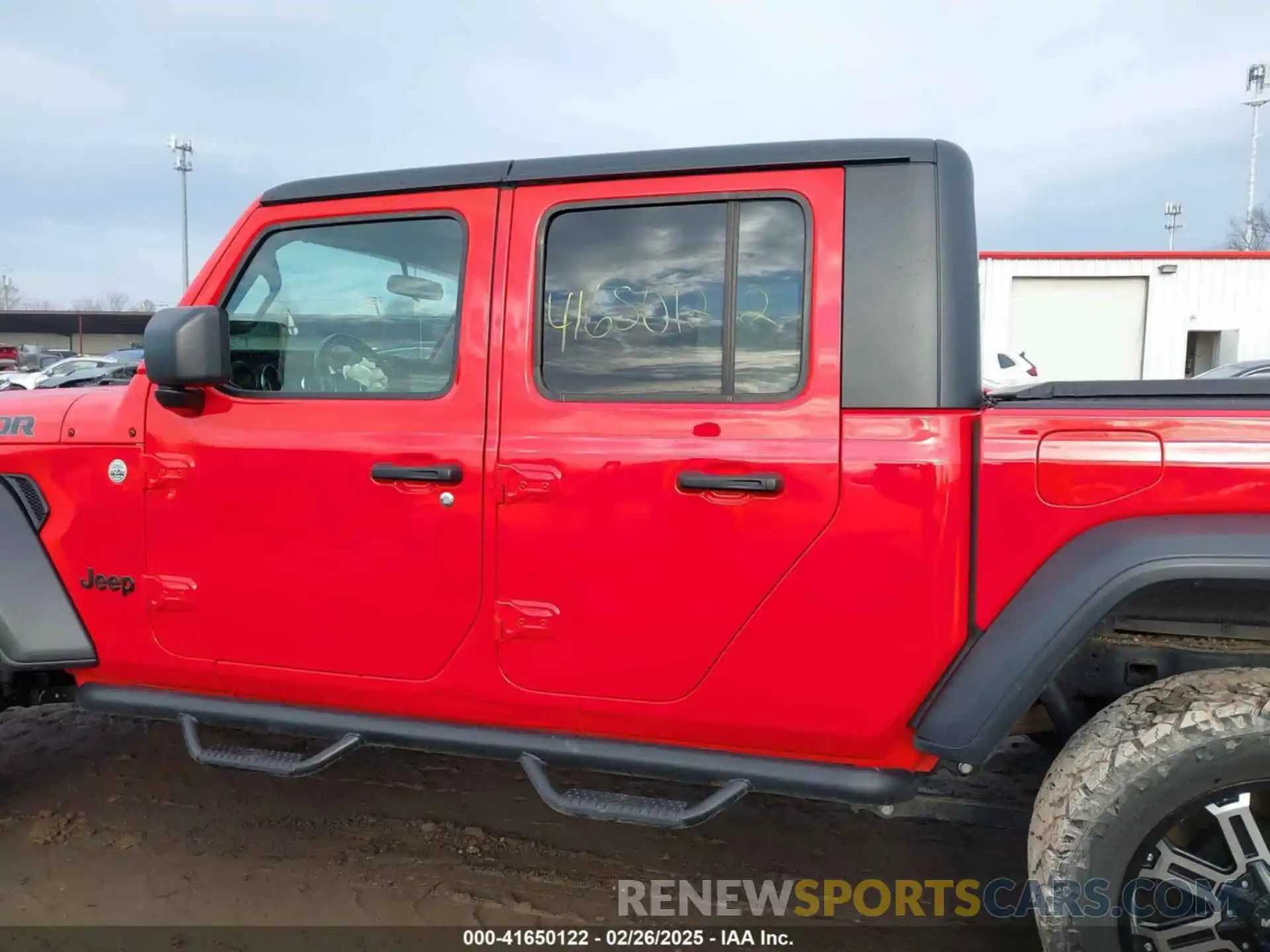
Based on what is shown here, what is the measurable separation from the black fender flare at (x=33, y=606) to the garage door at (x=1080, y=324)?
61.2 ft

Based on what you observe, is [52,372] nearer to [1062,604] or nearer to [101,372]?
[101,372]

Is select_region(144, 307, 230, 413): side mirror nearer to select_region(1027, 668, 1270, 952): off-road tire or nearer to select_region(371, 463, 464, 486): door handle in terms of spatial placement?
select_region(371, 463, 464, 486): door handle

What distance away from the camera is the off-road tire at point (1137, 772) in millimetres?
1741

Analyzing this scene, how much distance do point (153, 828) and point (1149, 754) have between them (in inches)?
119

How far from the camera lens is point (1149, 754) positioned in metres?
1.78

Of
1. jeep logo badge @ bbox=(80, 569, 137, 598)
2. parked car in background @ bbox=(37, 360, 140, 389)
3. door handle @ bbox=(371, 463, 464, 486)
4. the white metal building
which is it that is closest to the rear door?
door handle @ bbox=(371, 463, 464, 486)

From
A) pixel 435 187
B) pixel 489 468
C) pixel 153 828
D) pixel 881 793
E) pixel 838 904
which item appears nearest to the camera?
pixel 881 793

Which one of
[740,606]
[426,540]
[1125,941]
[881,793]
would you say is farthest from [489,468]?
[1125,941]

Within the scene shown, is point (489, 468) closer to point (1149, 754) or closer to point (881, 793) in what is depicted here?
point (881, 793)

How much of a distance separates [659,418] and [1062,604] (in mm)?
964

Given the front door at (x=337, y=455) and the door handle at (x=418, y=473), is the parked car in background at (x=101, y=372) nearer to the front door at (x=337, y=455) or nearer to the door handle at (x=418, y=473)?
the front door at (x=337, y=455)

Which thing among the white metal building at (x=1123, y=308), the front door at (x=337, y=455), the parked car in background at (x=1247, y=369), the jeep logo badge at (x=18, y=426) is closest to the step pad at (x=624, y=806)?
the front door at (x=337, y=455)

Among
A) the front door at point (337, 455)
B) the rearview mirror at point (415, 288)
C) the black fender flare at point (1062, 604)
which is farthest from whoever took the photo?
the rearview mirror at point (415, 288)

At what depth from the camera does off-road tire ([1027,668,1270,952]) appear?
1.74m
